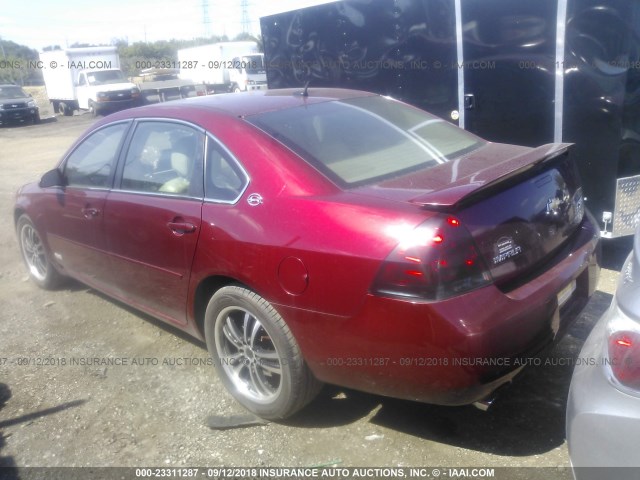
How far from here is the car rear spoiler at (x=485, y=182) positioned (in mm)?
2604

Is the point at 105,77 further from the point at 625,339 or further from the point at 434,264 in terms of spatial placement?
the point at 625,339

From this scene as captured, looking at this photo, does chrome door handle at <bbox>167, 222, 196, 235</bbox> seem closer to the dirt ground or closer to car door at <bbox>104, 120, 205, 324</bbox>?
car door at <bbox>104, 120, 205, 324</bbox>

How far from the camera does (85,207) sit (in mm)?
4344

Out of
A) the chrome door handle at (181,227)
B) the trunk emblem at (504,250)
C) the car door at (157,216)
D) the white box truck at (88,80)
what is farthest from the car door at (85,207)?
the white box truck at (88,80)

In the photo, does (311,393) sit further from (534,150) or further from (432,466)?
(534,150)

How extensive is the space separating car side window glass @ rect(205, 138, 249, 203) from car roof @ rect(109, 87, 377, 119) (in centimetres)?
25

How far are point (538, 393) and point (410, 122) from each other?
1722 millimetres

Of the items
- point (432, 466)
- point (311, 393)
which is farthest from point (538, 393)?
point (311, 393)

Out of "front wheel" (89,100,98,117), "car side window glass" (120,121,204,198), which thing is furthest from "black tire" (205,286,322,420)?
"front wheel" (89,100,98,117)

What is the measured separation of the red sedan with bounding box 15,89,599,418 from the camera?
2584mm

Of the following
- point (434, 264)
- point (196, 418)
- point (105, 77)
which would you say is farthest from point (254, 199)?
point (105, 77)

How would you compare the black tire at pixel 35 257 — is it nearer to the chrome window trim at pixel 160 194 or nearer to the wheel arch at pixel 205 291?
the chrome window trim at pixel 160 194

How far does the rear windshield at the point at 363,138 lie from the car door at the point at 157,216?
0.52m

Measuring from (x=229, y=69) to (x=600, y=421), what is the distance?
32.6 metres
